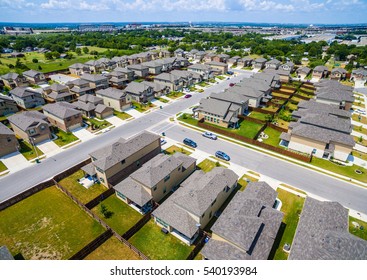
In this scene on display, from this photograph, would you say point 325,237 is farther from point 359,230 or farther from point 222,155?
point 222,155

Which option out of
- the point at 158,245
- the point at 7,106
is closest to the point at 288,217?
the point at 158,245

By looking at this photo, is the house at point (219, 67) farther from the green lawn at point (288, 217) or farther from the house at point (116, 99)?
the green lawn at point (288, 217)

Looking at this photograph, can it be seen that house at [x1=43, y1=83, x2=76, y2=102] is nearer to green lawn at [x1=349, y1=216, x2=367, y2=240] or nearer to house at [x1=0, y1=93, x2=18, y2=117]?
house at [x1=0, y1=93, x2=18, y2=117]

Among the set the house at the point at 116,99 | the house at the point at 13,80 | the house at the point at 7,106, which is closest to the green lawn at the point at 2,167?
the house at the point at 7,106

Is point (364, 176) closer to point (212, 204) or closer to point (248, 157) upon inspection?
point (248, 157)

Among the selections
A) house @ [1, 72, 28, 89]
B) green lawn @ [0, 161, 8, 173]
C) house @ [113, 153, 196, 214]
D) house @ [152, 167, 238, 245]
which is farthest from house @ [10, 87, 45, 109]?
house @ [152, 167, 238, 245]
